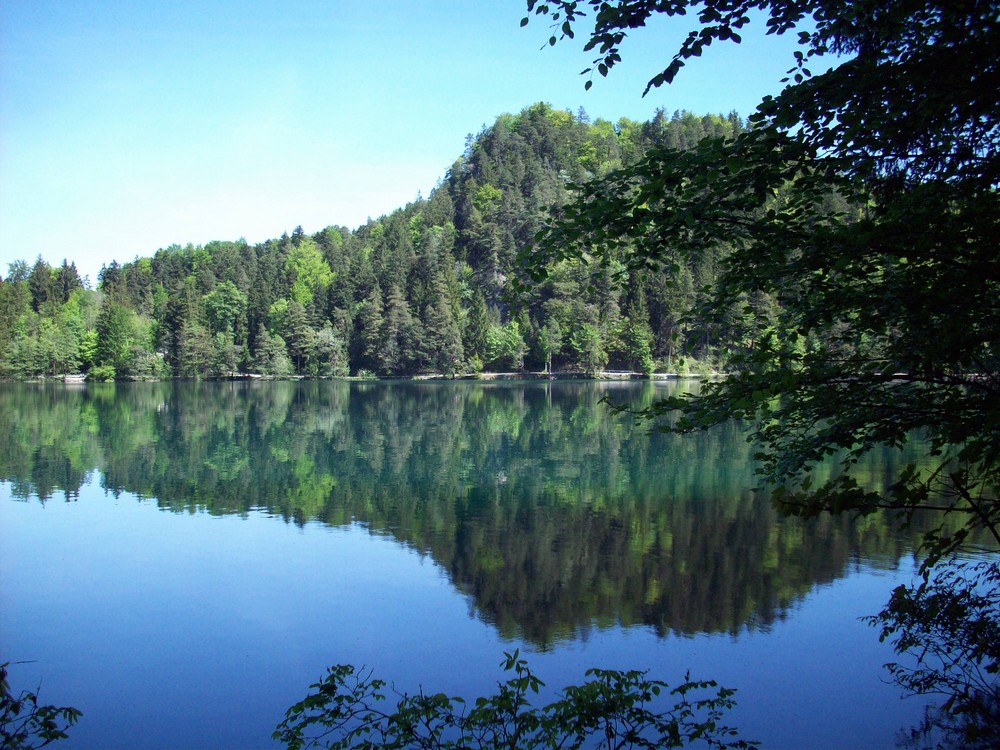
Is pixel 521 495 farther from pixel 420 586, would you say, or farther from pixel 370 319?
pixel 370 319

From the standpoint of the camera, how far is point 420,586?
41.3 feet

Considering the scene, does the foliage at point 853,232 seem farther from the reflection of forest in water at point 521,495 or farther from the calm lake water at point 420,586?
the reflection of forest in water at point 521,495

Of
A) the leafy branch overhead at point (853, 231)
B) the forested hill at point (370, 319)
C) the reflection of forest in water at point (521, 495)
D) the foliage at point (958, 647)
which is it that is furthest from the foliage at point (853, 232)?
the forested hill at point (370, 319)

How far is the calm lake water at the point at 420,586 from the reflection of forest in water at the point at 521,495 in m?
0.09

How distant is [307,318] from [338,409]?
5148 cm

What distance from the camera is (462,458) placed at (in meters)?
27.5

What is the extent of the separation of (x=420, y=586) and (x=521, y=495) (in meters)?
7.90

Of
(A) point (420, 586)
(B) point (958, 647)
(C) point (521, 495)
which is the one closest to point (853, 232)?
(B) point (958, 647)

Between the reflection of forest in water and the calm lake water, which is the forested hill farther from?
the calm lake water

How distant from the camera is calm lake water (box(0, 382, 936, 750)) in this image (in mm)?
8695

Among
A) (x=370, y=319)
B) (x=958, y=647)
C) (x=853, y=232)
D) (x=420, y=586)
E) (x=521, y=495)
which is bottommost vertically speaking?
(x=420, y=586)

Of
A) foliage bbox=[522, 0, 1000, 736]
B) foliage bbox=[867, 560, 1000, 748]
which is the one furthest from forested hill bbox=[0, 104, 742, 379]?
foliage bbox=[522, 0, 1000, 736]

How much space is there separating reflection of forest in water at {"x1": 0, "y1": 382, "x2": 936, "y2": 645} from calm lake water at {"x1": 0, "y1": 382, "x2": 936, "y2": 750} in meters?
0.09

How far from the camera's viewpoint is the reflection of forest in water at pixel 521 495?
12.0 m
